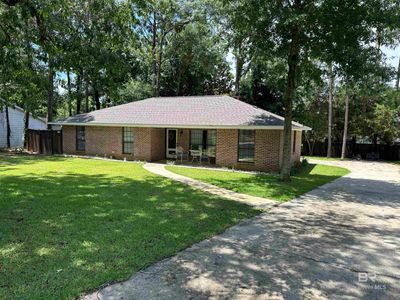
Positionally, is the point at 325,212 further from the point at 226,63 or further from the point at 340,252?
the point at 226,63

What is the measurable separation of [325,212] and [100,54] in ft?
23.8

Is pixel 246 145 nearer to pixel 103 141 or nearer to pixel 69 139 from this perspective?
pixel 103 141

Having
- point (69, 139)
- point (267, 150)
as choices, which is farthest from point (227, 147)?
point (69, 139)

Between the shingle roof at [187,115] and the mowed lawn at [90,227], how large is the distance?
6.36 metres

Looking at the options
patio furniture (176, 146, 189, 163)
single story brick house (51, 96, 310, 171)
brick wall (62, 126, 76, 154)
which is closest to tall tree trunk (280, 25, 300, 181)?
single story brick house (51, 96, 310, 171)

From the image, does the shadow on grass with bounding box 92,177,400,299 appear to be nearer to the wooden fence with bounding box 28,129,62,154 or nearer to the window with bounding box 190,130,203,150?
the window with bounding box 190,130,203,150

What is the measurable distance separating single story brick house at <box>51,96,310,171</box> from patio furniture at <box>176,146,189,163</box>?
8 centimetres

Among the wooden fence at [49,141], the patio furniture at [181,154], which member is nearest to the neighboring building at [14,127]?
the wooden fence at [49,141]

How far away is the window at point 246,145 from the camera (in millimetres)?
16766

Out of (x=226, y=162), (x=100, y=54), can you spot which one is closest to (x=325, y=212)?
(x=100, y=54)

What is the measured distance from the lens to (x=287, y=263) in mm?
5074

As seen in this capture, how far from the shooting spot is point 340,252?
5.64m

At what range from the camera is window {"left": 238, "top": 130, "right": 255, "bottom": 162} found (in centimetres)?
1677

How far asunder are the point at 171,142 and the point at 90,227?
562 inches
